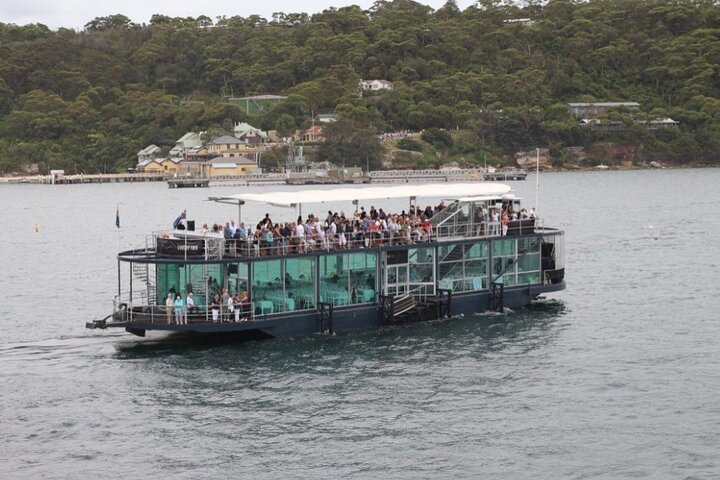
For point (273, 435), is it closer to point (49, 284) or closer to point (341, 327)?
point (341, 327)

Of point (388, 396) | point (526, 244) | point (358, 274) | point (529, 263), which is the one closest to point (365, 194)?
point (358, 274)

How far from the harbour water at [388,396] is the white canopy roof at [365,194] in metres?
5.94

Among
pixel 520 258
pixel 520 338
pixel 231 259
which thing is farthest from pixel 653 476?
pixel 520 258

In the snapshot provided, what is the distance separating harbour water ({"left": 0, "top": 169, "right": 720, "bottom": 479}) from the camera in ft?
110

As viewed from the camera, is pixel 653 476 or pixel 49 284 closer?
pixel 653 476

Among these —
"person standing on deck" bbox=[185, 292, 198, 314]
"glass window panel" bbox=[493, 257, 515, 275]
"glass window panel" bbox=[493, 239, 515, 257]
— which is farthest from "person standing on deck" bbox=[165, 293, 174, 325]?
"glass window panel" bbox=[493, 257, 515, 275]

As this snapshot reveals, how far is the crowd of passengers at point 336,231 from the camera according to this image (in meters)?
46.4

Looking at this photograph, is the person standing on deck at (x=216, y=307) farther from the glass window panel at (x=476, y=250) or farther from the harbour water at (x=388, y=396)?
the glass window panel at (x=476, y=250)

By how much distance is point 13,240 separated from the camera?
107 m

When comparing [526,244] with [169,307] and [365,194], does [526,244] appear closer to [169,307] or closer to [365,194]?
[365,194]

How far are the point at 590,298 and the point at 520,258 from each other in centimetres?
836

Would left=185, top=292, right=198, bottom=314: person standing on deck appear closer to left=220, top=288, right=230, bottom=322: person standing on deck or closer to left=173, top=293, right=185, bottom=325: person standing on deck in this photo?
left=173, top=293, right=185, bottom=325: person standing on deck

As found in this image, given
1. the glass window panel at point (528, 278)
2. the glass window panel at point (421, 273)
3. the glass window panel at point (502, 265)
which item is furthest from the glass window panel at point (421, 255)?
the glass window panel at point (528, 278)

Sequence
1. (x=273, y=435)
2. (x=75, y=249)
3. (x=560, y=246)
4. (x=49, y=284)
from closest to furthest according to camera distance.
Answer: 1. (x=273, y=435)
2. (x=560, y=246)
3. (x=49, y=284)
4. (x=75, y=249)
